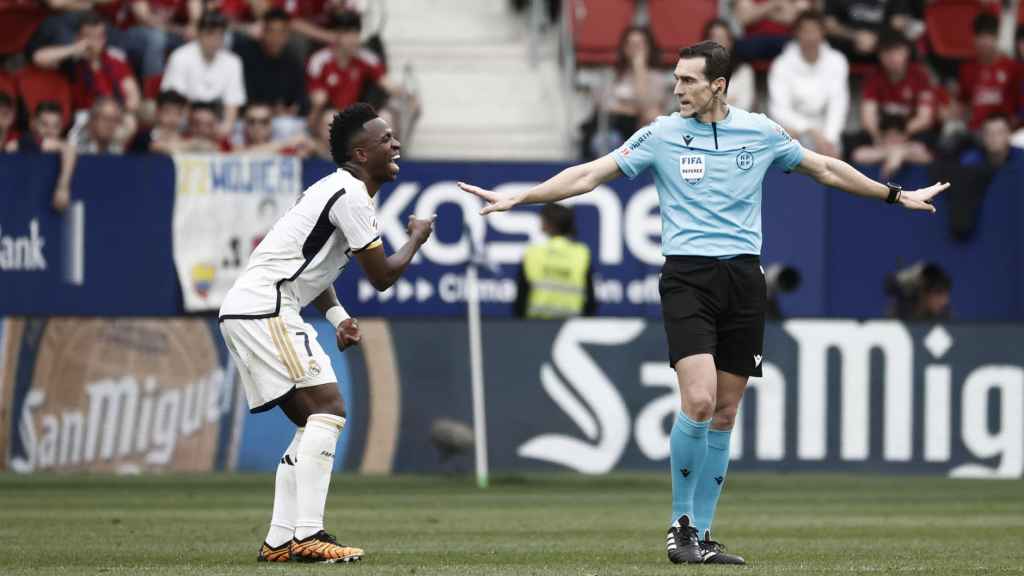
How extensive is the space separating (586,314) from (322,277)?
7934mm

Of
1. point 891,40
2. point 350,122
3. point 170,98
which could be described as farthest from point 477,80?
point 350,122

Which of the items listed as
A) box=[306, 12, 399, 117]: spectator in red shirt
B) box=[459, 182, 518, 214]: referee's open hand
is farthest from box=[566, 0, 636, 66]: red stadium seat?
box=[459, 182, 518, 214]: referee's open hand

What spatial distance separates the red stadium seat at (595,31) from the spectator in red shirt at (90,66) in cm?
493

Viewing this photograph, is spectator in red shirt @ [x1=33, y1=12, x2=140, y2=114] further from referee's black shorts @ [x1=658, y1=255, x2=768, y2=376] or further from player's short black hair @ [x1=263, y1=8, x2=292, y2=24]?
referee's black shorts @ [x1=658, y1=255, x2=768, y2=376]

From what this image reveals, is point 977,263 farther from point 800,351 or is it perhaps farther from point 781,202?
point 800,351

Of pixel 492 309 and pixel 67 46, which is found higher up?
pixel 67 46

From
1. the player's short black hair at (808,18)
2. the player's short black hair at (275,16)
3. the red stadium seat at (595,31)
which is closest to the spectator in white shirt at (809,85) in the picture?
the player's short black hair at (808,18)

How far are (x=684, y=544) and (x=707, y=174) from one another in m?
1.69

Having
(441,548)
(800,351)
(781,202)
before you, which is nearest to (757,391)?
(800,351)

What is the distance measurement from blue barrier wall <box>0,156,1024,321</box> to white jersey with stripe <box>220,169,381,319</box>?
30.4 ft

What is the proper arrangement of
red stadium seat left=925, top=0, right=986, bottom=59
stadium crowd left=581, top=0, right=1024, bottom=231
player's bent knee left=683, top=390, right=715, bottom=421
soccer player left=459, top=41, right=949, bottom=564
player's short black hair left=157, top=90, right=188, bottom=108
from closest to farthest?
player's bent knee left=683, top=390, right=715, bottom=421 → soccer player left=459, top=41, right=949, bottom=564 → player's short black hair left=157, top=90, right=188, bottom=108 → stadium crowd left=581, top=0, right=1024, bottom=231 → red stadium seat left=925, top=0, right=986, bottom=59

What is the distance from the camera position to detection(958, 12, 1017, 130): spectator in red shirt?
20.2 metres

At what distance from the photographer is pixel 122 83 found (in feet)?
62.5

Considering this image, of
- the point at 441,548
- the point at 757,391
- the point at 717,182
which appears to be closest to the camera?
the point at 717,182
